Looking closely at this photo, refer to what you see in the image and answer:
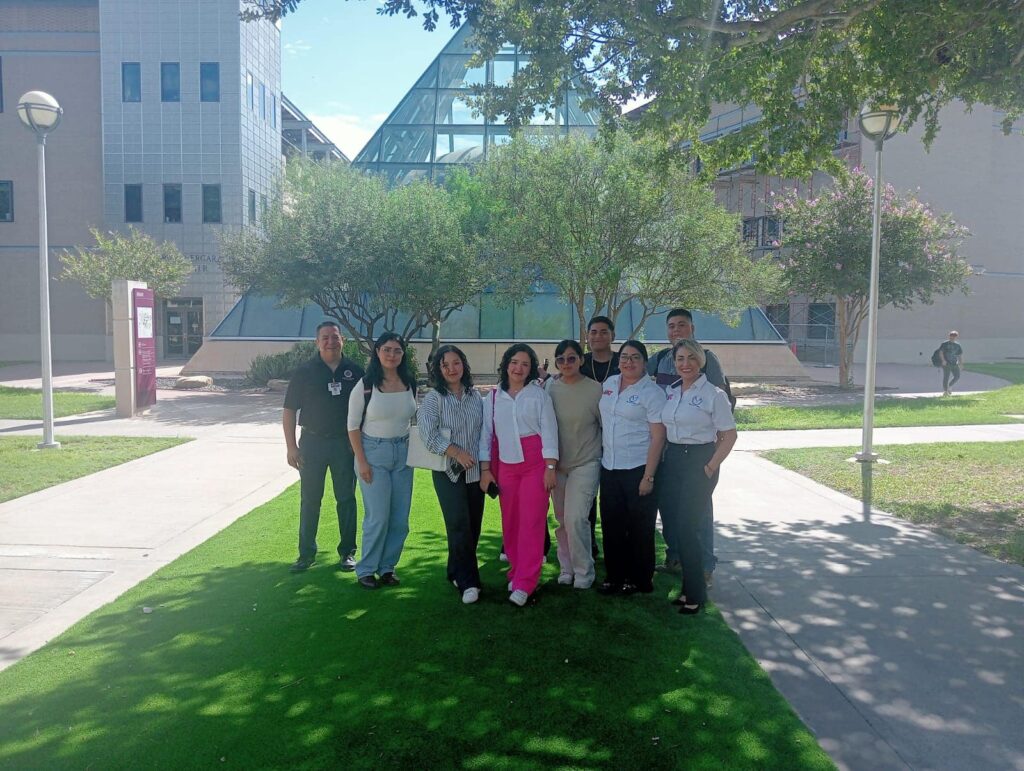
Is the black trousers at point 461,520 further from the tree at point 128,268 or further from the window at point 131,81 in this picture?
the window at point 131,81

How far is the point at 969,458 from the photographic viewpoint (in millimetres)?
10539

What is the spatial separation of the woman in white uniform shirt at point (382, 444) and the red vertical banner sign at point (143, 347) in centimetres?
1162

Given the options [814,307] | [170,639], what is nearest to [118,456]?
[170,639]

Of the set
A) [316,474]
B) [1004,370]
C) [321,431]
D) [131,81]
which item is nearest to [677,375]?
[321,431]

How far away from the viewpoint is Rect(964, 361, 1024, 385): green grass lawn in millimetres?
25534

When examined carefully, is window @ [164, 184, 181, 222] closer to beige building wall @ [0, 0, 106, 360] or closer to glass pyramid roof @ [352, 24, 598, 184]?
beige building wall @ [0, 0, 106, 360]

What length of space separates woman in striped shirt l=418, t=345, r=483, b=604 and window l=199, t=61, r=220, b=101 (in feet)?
110

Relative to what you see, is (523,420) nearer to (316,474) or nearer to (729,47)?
(316,474)

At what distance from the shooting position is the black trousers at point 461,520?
515 centimetres

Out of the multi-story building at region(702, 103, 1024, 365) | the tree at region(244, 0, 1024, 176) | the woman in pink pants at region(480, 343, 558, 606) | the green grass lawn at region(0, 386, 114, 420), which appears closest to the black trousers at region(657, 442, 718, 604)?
the woman in pink pants at region(480, 343, 558, 606)

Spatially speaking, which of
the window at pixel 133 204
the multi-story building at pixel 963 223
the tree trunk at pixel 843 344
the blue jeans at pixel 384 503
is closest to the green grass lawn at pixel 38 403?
the blue jeans at pixel 384 503

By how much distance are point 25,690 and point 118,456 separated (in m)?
7.34

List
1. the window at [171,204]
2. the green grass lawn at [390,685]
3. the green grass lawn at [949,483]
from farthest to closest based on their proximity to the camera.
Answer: the window at [171,204] → the green grass lawn at [949,483] → the green grass lawn at [390,685]

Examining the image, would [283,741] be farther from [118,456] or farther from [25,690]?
[118,456]
